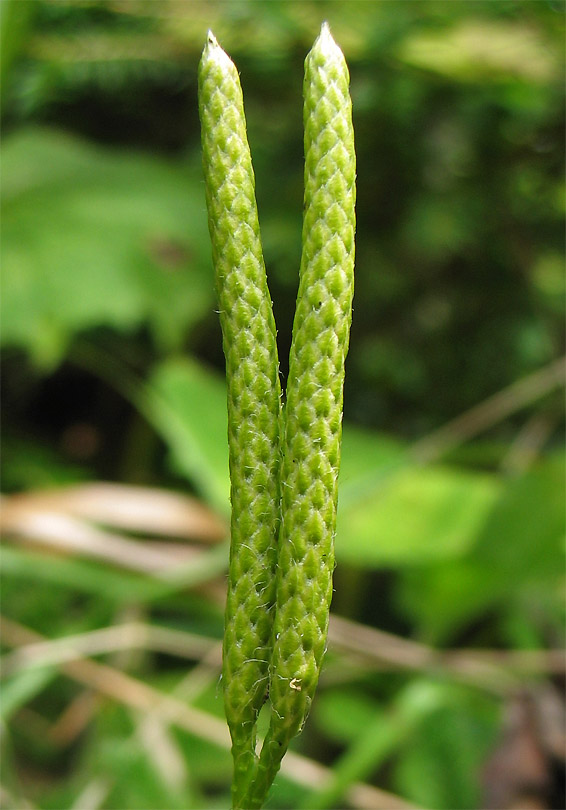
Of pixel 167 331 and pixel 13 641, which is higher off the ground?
pixel 167 331

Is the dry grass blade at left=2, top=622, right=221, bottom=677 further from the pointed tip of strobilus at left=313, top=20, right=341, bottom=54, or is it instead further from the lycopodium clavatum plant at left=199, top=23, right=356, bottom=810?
the pointed tip of strobilus at left=313, top=20, right=341, bottom=54

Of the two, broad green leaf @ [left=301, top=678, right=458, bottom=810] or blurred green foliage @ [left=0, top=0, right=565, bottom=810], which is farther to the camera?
blurred green foliage @ [left=0, top=0, right=565, bottom=810]

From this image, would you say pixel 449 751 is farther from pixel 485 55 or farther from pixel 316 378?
pixel 485 55

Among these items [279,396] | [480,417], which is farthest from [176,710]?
[279,396]

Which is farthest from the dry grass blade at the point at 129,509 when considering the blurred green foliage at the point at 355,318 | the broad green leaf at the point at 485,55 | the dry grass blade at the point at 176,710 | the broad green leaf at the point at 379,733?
the broad green leaf at the point at 485,55

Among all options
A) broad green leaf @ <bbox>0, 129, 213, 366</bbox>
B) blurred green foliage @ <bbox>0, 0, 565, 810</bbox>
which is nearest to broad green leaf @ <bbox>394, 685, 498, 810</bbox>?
blurred green foliage @ <bbox>0, 0, 565, 810</bbox>

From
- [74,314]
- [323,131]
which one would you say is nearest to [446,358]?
[74,314]

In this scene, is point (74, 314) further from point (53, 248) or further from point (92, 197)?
point (92, 197)
